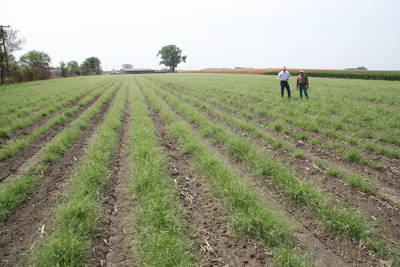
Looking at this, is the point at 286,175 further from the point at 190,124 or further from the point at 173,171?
the point at 190,124

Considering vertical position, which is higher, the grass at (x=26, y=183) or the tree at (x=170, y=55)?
the tree at (x=170, y=55)

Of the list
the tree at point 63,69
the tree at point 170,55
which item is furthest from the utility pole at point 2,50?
the tree at point 170,55

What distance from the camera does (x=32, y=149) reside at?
663 centimetres

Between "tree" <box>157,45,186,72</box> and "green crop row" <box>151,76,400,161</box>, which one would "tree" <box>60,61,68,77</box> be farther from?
"green crop row" <box>151,76,400,161</box>

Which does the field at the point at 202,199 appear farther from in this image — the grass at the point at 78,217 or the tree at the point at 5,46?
the tree at the point at 5,46

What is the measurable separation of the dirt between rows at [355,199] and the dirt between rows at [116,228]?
3.68m

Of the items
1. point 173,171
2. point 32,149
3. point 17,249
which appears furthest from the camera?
point 32,149

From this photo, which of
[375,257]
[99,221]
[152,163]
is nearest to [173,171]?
[152,163]

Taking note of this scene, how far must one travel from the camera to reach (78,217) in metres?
3.38

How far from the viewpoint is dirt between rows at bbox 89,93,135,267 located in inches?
110

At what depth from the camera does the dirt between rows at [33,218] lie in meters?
2.92

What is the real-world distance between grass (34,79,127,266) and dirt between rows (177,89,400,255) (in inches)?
167

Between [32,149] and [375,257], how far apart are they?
851cm

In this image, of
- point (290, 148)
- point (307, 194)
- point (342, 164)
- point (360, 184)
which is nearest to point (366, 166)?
point (342, 164)
